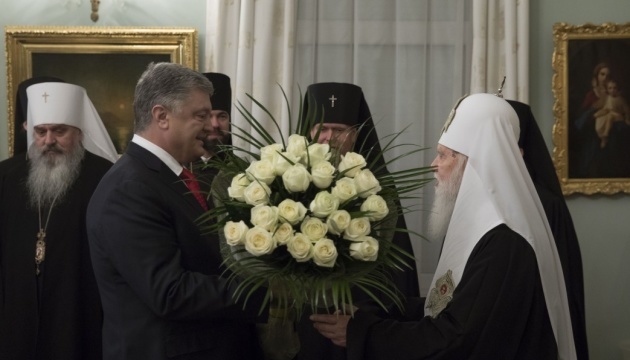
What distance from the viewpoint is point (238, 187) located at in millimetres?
2758

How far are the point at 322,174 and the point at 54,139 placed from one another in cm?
292

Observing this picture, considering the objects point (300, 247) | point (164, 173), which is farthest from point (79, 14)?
point (300, 247)

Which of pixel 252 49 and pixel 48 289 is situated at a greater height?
pixel 252 49

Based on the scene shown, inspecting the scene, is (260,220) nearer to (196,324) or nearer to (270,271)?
(270,271)

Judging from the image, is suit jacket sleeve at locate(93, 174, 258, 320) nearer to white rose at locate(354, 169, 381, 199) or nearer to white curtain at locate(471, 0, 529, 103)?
white rose at locate(354, 169, 381, 199)

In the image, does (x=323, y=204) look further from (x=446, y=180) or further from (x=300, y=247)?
(x=446, y=180)

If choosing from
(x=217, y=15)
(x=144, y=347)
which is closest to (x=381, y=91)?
(x=217, y=15)

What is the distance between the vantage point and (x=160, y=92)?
11.0 ft

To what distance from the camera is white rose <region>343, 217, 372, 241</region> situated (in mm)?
2697

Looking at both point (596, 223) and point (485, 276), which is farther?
point (596, 223)

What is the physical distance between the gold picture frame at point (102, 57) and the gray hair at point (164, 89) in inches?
112

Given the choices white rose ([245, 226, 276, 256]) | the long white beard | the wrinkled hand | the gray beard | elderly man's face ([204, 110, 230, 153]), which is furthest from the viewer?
elderly man's face ([204, 110, 230, 153])

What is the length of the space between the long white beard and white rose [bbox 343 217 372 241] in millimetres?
793

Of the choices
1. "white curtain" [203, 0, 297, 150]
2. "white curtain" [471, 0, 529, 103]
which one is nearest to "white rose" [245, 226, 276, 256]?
"white curtain" [203, 0, 297, 150]
